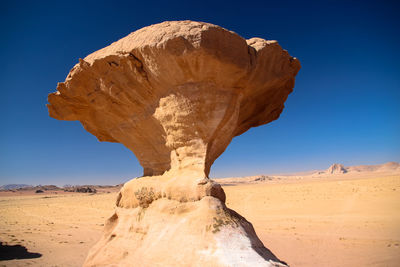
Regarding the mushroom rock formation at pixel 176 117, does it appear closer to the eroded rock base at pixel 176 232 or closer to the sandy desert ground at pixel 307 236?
the eroded rock base at pixel 176 232

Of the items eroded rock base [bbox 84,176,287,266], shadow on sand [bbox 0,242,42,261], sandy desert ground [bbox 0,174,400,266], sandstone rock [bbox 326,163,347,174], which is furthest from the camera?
sandstone rock [bbox 326,163,347,174]

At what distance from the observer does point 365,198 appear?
17875 mm

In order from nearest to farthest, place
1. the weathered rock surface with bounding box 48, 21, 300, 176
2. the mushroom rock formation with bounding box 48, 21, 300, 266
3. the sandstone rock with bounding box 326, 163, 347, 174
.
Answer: the mushroom rock formation with bounding box 48, 21, 300, 266
the weathered rock surface with bounding box 48, 21, 300, 176
the sandstone rock with bounding box 326, 163, 347, 174

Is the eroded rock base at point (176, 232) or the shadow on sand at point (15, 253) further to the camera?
the shadow on sand at point (15, 253)

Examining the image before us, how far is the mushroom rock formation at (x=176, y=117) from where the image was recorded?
3373 mm

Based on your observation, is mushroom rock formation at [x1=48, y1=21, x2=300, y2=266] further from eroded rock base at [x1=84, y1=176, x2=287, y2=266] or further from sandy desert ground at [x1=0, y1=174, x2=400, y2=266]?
sandy desert ground at [x1=0, y1=174, x2=400, y2=266]

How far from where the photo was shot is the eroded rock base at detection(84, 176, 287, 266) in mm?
3012

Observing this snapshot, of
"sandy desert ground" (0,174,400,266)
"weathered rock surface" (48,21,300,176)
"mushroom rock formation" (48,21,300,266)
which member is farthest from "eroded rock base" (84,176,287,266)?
"sandy desert ground" (0,174,400,266)

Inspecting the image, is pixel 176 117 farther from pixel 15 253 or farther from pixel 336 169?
pixel 336 169

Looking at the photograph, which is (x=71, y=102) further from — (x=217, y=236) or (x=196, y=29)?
(x=217, y=236)

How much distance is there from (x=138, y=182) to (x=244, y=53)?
120 inches

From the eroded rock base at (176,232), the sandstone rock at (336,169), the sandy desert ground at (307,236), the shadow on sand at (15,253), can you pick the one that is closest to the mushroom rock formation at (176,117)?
the eroded rock base at (176,232)

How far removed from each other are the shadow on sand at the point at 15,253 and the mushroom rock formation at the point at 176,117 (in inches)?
177

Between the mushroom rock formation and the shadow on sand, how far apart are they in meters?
4.49
